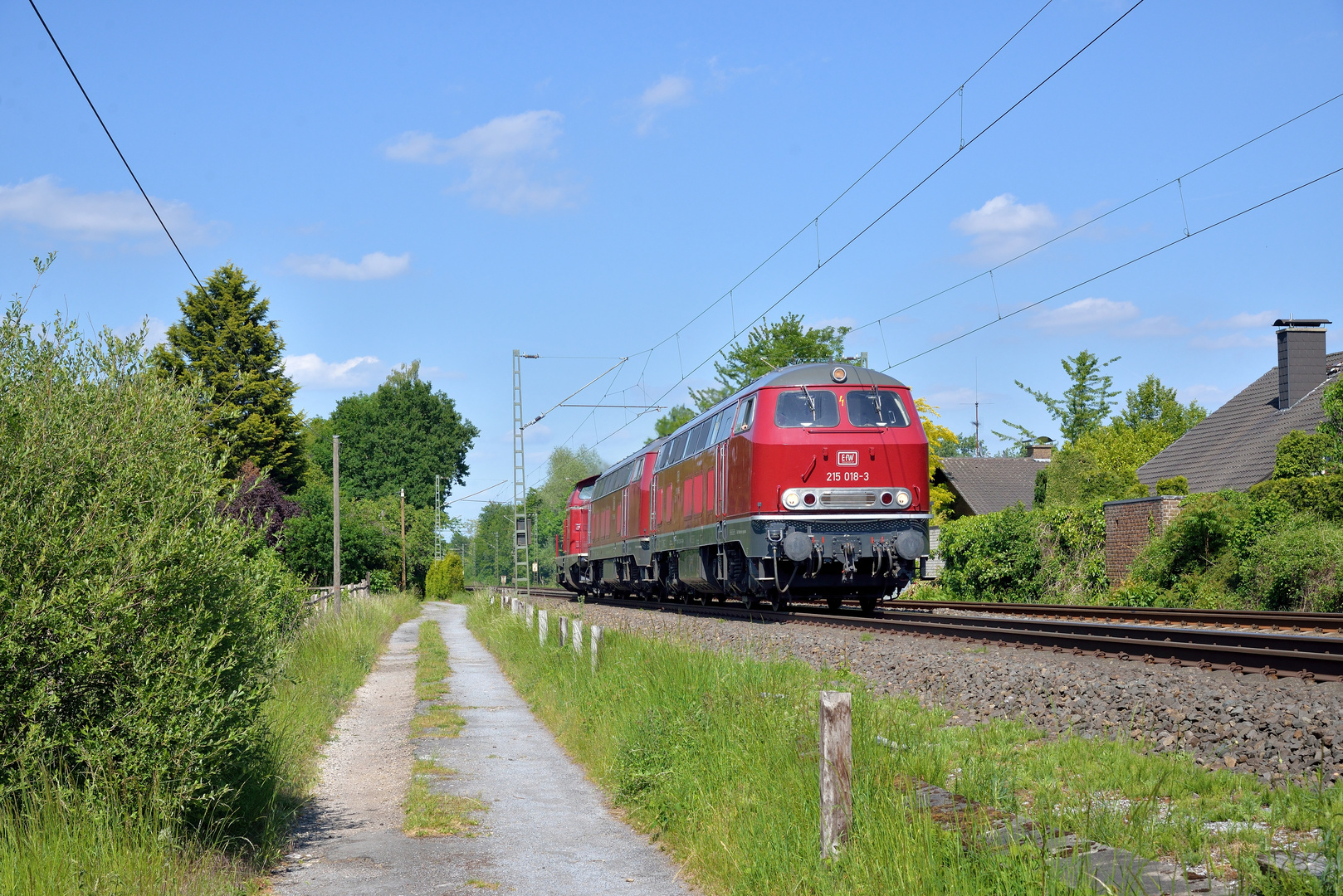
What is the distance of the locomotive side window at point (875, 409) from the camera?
17.8 metres

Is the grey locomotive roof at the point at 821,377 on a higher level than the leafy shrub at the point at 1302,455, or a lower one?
higher

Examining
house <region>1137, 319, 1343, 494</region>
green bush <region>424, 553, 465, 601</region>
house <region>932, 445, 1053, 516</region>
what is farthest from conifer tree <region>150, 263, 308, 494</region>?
house <region>1137, 319, 1343, 494</region>

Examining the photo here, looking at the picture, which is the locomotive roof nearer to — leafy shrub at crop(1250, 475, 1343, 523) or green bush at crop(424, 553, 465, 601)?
leafy shrub at crop(1250, 475, 1343, 523)

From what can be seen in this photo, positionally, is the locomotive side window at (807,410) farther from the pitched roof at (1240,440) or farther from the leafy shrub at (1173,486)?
the pitched roof at (1240,440)

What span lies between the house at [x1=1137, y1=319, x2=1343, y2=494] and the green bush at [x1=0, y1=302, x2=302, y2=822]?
28.7m

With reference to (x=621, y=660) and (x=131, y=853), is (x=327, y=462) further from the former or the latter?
(x=131, y=853)

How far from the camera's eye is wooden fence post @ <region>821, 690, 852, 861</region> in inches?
210

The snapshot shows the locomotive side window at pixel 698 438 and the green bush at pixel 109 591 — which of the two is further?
the locomotive side window at pixel 698 438

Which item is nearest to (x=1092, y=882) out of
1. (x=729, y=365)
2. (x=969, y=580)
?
(x=969, y=580)

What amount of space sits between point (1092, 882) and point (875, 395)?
46.8 ft

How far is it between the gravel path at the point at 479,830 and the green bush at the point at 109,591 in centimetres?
114

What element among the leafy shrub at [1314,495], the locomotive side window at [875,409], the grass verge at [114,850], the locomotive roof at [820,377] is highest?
the locomotive roof at [820,377]

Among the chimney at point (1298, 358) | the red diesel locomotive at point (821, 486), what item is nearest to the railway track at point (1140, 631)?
the red diesel locomotive at point (821, 486)

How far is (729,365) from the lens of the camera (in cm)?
5688
